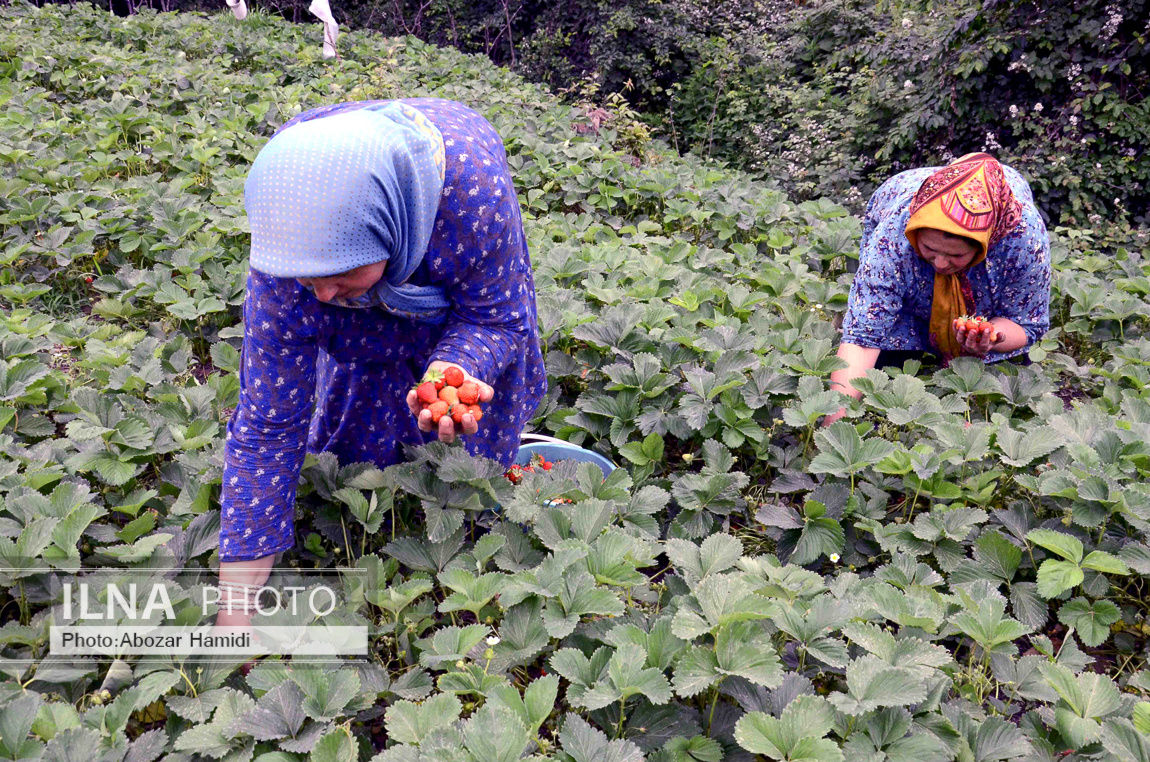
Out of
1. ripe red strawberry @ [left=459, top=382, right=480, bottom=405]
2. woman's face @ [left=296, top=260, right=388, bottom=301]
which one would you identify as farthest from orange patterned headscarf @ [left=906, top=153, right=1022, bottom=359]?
woman's face @ [left=296, top=260, right=388, bottom=301]

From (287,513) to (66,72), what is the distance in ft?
19.0

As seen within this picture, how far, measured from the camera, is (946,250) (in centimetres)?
265

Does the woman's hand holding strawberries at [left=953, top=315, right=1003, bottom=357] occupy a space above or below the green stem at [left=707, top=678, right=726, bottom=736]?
above

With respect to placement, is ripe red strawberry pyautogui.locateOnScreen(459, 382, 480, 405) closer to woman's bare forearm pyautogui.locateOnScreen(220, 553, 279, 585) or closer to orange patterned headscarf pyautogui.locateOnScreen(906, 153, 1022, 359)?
woman's bare forearm pyautogui.locateOnScreen(220, 553, 279, 585)

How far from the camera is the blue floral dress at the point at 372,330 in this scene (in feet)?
5.43

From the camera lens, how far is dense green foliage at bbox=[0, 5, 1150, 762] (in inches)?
56.5

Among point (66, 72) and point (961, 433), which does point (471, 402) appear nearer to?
point (961, 433)

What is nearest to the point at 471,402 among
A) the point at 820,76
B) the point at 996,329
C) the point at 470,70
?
the point at 996,329

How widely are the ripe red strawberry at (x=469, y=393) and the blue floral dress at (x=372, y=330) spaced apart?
93mm

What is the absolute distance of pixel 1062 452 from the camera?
2.27 meters

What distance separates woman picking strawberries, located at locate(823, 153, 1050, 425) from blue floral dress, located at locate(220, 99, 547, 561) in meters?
1.32

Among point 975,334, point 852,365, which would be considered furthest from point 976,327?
point 852,365


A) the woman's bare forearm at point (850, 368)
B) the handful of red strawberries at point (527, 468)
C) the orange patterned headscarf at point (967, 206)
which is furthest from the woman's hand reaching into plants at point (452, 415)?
the orange patterned headscarf at point (967, 206)

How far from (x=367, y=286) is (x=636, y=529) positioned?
87 centimetres
